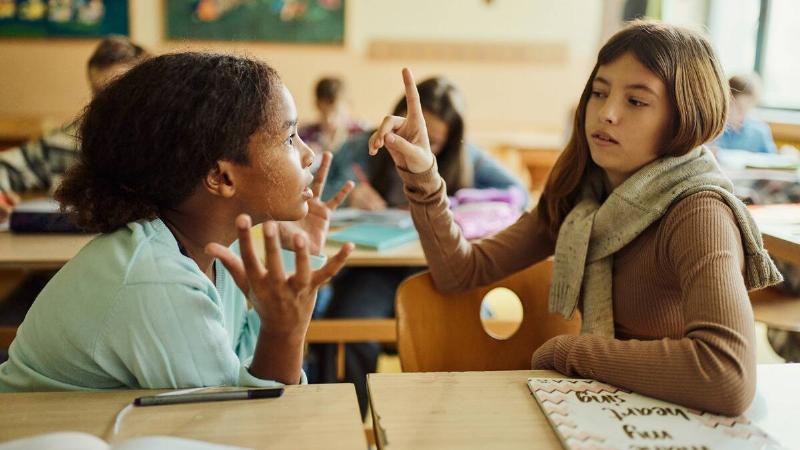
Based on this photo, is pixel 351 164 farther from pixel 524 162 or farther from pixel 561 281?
pixel 524 162

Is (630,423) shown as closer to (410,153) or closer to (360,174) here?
(410,153)

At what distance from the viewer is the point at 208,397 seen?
0.90m

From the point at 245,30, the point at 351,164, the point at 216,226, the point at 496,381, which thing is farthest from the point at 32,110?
the point at 496,381

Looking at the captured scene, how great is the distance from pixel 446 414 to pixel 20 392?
563 millimetres

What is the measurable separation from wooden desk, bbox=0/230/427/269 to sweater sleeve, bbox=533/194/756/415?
0.93m

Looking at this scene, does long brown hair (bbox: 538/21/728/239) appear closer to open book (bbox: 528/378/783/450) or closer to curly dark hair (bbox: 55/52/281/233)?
open book (bbox: 528/378/783/450)

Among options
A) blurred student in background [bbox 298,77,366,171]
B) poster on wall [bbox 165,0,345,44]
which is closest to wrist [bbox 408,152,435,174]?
blurred student in background [bbox 298,77,366,171]

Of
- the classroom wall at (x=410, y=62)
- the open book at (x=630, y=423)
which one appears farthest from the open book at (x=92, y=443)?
the classroom wall at (x=410, y=62)

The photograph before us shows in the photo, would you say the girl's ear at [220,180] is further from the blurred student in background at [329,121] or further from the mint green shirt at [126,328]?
the blurred student in background at [329,121]

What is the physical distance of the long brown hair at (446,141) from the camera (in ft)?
8.48

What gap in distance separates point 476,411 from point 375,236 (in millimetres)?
1253

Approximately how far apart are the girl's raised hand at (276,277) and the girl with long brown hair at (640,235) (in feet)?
1.23

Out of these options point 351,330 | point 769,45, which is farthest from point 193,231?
point 769,45

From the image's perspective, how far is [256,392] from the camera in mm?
916
